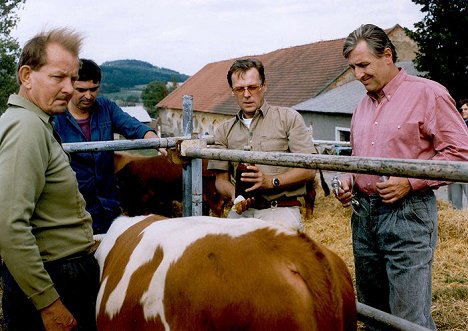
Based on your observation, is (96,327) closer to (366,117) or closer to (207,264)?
(207,264)

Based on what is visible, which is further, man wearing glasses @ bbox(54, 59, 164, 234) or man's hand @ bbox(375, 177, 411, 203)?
man wearing glasses @ bbox(54, 59, 164, 234)

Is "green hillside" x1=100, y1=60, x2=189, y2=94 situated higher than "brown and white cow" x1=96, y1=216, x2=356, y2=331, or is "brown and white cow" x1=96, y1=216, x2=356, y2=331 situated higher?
"green hillside" x1=100, y1=60, x2=189, y2=94

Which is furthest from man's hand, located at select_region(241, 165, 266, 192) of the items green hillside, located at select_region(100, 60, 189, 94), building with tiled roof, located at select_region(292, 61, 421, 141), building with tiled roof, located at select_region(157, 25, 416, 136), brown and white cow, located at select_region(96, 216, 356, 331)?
green hillside, located at select_region(100, 60, 189, 94)

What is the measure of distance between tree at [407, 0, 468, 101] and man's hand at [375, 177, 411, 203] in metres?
18.3

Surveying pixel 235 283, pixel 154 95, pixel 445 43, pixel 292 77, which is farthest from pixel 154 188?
pixel 154 95

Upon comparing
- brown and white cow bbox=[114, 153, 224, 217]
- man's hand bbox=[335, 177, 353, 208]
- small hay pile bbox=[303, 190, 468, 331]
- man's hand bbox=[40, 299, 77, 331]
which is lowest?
small hay pile bbox=[303, 190, 468, 331]

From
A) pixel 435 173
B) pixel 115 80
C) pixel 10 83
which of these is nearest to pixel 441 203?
pixel 435 173

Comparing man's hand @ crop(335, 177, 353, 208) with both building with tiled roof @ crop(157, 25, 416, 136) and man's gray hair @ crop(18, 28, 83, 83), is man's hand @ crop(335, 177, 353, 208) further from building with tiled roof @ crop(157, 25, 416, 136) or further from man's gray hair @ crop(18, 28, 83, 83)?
building with tiled roof @ crop(157, 25, 416, 136)

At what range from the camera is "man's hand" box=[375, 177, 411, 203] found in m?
2.31

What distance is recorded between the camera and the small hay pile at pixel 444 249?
13.7ft

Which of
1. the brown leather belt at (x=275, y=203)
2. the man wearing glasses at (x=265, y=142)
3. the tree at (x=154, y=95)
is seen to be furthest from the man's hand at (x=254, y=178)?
the tree at (x=154, y=95)

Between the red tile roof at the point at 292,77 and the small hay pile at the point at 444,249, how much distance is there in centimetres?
1594

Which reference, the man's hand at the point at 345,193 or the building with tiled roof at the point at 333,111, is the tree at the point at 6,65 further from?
the man's hand at the point at 345,193

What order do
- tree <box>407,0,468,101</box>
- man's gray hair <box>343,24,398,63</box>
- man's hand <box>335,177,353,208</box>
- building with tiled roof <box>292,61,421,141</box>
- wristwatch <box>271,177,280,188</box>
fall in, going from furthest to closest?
building with tiled roof <box>292,61,421,141</box>, tree <box>407,0,468,101</box>, wristwatch <box>271,177,280,188</box>, man's hand <box>335,177,353,208</box>, man's gray hair <box>343,24,398,63</box>
